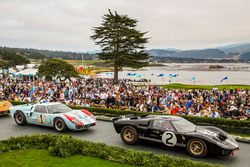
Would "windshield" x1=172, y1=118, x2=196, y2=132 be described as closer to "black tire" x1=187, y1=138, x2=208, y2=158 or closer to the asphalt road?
"black tire" x1=187, y1=138, x2=208, y2=158

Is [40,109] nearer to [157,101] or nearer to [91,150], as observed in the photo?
[91,150]

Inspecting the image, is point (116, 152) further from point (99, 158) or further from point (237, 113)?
point (237, 113)

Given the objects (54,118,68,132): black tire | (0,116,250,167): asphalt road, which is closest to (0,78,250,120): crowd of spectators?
(0,116,250,167): asphalt road

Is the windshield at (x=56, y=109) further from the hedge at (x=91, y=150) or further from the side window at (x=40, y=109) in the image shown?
the hedge at (x=91, y=150)

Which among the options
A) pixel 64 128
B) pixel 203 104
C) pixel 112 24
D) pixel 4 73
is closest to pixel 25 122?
pixel 64 128

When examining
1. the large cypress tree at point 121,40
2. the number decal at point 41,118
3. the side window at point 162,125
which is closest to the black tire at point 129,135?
the side window at point 162,125

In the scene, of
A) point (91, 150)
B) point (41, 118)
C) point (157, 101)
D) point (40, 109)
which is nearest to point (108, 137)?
point (91, 150)

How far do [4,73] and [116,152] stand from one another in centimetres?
6422

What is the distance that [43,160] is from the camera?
33.3 ft

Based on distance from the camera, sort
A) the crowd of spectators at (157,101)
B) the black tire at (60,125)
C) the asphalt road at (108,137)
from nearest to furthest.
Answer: the asphalt road at (108,137) < the black tire at (60,125) < the crowd of spectators at (157,101)

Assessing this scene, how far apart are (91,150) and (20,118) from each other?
7956 mm

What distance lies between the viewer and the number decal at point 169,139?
11486 mm

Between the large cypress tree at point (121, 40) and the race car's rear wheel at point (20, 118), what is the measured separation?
32563mm

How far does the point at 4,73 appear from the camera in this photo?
6794cm
